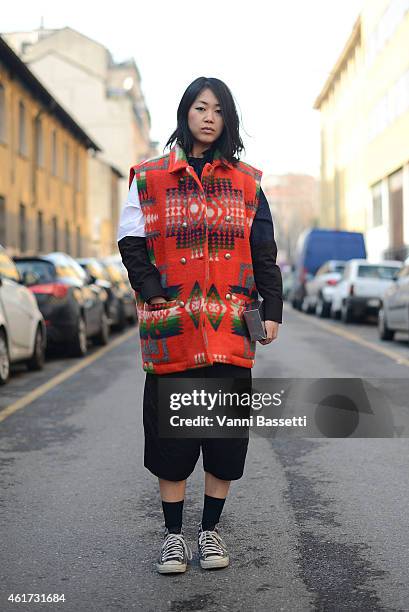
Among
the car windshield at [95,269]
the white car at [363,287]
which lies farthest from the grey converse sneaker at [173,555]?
the white car at [363,287]

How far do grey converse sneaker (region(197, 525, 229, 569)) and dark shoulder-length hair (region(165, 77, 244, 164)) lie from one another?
4.99 ft

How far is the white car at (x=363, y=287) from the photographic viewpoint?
22.9 meters

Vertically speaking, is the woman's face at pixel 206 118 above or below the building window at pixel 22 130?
below

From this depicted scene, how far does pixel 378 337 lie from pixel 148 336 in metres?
14.8

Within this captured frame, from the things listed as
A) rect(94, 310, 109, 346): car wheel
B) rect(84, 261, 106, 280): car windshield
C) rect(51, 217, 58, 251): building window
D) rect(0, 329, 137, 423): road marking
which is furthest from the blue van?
rect(94, 310, 109, 346): car wheel

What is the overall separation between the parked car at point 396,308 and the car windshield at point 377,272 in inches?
234

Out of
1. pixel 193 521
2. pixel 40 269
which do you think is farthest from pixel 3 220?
pixel 193 521

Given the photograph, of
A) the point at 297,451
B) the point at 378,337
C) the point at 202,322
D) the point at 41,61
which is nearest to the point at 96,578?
the point at 202,322

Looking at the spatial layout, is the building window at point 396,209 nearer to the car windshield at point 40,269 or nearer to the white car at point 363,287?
the white car at point 363,287

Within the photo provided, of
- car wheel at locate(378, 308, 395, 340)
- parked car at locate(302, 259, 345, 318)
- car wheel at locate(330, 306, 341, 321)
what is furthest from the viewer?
parked car at locate(302, 259, 345, 318)

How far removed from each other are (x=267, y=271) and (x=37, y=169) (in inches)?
1245

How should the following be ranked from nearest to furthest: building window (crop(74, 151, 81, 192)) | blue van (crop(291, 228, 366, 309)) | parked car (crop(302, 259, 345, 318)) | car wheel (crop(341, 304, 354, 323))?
car wheel (crop(341, 304, 354, 323)) < parked car (crop(302, 259, 345, 318)) < blue van (crop(291, 228, 366, 309)) < building window (crop(74, 151, 81, 192))

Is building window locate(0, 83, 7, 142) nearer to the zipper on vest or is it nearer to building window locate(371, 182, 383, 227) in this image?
building window locate(371, 182, 383, 227)

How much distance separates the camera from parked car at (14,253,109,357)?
13.3 metres
